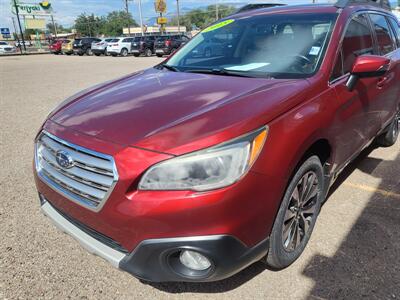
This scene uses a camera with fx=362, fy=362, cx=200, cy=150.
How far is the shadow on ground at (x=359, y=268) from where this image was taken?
95.4 inches

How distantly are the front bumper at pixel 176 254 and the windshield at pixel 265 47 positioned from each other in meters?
1.43

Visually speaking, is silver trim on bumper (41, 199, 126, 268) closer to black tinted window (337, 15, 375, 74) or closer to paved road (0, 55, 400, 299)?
paved road (0, 55, 400, 299)

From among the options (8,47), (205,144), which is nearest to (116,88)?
(205,144)

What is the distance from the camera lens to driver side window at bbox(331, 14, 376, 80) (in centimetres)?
296

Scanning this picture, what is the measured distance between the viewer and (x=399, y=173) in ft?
13.9

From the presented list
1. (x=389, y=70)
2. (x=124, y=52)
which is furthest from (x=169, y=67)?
(x=124, y=52)

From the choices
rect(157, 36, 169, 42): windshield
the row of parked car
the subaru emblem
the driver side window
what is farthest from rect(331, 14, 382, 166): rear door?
rect(157, 36, 169, 42): windshield

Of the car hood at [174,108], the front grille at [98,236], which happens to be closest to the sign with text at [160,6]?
the car hood at [174,108]

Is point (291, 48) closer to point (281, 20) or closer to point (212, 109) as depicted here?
point (281, 20)

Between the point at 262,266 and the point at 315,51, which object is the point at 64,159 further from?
the point at 315,51

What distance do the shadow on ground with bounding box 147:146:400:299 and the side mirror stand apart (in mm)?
1224

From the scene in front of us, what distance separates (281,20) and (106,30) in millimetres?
120275

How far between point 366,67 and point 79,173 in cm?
230

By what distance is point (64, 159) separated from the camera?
2.26m
